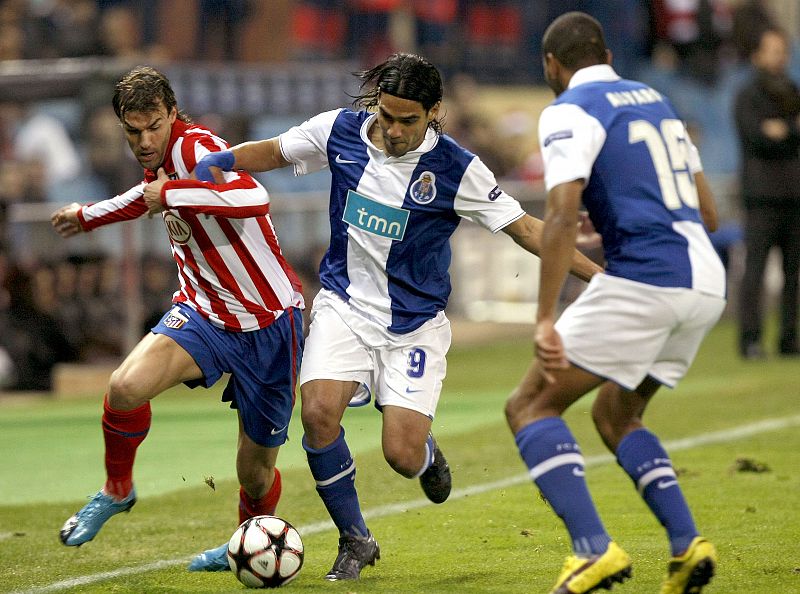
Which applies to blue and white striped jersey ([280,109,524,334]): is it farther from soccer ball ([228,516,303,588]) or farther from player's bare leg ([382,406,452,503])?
soccer ball ([228,516,303,588])

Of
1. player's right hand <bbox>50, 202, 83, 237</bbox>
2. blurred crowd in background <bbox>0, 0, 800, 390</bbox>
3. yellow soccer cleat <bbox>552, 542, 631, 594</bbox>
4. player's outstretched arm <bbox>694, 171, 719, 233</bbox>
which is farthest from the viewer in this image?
blurred crowd in background <bbox>0, 0, 800, 390</bbox>

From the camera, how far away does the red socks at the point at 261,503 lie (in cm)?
625

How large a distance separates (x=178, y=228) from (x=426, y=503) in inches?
91.9

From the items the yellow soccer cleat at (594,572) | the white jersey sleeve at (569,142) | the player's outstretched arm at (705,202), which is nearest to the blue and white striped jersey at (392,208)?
the player's outstretched arm at (705,202)

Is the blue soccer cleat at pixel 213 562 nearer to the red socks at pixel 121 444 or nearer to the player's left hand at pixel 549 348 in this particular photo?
the red socks at pixel 121 444

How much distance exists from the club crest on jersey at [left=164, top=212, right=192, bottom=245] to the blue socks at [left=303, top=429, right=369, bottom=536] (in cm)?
97

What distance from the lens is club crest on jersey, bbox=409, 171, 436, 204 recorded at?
604 centimetres

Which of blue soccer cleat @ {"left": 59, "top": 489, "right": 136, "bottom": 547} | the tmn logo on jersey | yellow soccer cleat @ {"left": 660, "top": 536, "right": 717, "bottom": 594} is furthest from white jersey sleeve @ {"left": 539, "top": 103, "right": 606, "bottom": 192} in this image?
blue soccer cleat @ {"left": 59, "top": 489, "right": 136, "bottom": 547}

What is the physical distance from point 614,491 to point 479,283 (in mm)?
8119

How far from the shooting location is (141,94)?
19.5 ft

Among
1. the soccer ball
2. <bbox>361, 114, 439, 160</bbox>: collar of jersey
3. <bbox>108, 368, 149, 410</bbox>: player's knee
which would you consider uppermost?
<bbox>361, 114, 439, 160</bbox>: collar of jersey

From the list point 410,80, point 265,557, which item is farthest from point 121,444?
point 410,80

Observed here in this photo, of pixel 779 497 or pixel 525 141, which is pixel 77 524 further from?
pixel 525 141

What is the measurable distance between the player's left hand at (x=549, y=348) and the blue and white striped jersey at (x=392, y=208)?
122 cm
